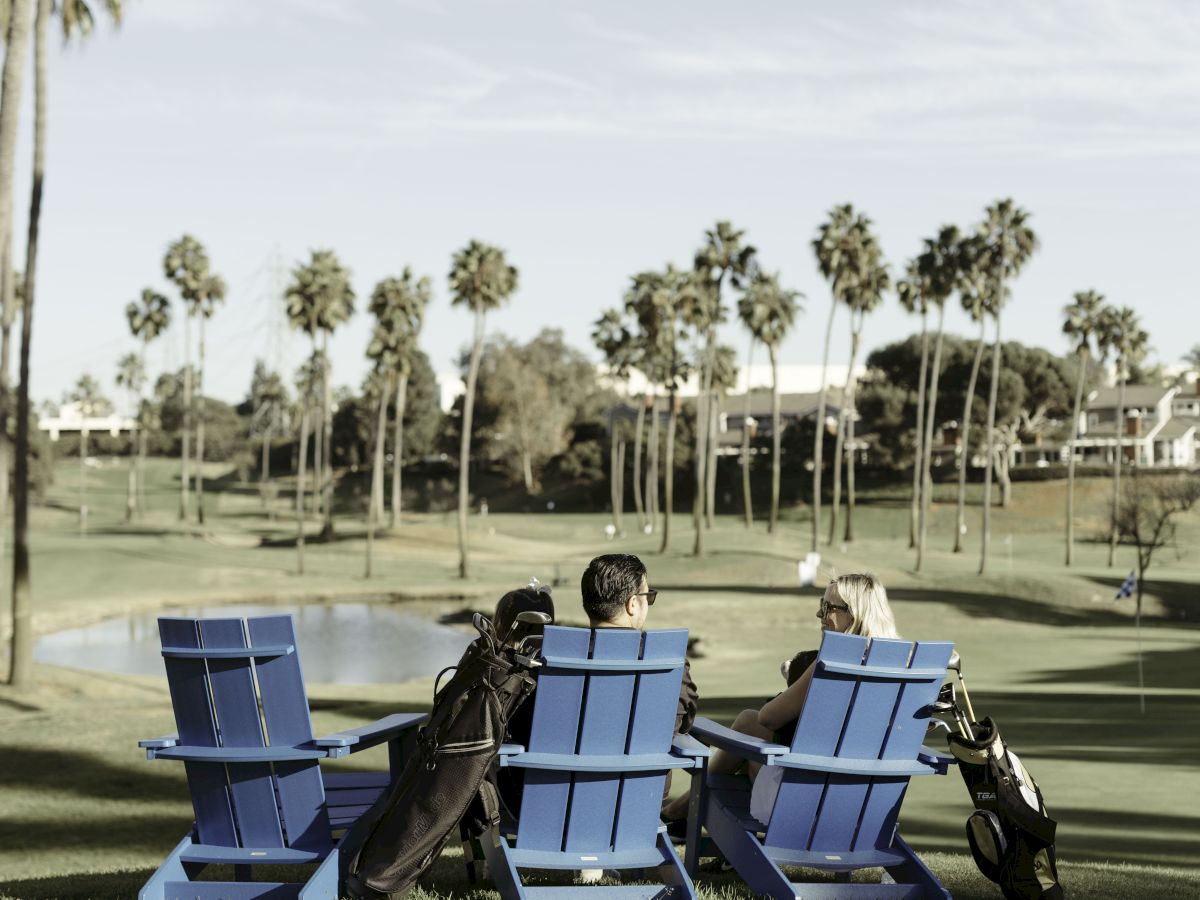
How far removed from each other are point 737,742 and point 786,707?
414mm

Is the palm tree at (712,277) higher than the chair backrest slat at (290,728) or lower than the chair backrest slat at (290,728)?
higher

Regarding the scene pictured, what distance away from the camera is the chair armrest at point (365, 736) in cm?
588

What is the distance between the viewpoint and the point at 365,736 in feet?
20.4

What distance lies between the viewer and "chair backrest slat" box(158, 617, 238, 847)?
19.2 ft

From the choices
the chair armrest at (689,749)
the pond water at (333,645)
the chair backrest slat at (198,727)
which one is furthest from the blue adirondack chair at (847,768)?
the pond water at (333,645)

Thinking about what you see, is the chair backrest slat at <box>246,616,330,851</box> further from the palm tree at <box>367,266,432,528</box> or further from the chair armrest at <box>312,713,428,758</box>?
the palm tree at <box>367,266,432,528</box>

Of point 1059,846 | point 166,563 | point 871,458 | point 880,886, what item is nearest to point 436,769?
point 880,886

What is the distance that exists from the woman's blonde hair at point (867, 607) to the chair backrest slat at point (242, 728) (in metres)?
2.65

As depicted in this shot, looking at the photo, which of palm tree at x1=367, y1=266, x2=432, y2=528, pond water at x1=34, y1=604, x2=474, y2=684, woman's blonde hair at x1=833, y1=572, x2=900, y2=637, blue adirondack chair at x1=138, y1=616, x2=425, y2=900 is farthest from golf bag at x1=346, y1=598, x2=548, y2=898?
palm tree at x1=367, y1=266, x2=432, y2=528

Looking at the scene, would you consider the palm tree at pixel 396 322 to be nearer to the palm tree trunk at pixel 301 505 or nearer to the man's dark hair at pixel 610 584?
the palm tree trunk at pixel 301 505

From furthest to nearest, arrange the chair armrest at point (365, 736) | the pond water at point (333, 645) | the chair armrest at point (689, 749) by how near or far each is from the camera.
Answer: the pond water at point (333, 645) → the chair armrest at point (689, 749) → the chair armrest at point (365, 736)

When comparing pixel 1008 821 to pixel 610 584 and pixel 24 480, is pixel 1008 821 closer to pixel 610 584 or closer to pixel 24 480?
pixel 610 584

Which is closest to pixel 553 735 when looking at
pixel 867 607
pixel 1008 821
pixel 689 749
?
pixel 689 749

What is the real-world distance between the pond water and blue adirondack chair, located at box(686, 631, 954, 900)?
28817mm
